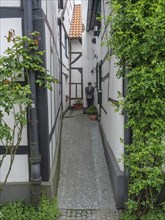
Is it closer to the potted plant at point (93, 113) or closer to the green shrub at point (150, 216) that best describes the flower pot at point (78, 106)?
the potted plant at point (93, 113)

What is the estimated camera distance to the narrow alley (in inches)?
138

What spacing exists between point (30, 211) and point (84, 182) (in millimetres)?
1308

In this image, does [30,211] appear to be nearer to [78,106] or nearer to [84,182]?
[84,182]

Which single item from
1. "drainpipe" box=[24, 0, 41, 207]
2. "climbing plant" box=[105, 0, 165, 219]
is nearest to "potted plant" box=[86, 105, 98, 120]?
"drainpipe" box=[24, 0, 41, 207]

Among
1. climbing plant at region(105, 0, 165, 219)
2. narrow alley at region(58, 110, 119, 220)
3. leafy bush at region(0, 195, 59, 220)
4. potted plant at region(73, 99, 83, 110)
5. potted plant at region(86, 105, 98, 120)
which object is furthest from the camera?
potted plant at region(73, 99, 83, 110)

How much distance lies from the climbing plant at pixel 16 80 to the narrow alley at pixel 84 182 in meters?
1.09

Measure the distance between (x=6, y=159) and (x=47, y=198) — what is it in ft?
2.56

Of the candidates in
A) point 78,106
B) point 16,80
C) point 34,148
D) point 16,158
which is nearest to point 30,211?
point 16,158

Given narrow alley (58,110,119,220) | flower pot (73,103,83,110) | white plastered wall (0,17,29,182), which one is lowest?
narrow alley (58,110,119,220)

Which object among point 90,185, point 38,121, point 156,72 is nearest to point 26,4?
point 38,121

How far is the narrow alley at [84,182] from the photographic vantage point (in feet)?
11.5

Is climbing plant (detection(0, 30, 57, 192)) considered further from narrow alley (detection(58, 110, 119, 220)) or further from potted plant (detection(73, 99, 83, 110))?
Answer: potted plant (detection(73, 99, 83, 110))

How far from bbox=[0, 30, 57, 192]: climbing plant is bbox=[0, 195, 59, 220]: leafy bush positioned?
319mm

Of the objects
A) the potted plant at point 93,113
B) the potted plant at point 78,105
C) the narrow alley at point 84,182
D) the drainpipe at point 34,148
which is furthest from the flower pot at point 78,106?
the drainpipe at point 34,148
